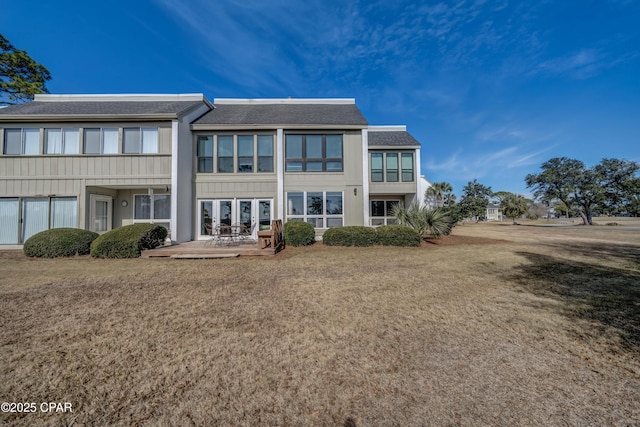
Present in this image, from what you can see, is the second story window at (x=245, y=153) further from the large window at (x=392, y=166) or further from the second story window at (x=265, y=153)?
the large window at (x=392, y=166)

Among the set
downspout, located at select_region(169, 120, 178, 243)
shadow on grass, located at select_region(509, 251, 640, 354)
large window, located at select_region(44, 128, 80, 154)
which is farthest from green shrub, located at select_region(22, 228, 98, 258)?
shadow on grass, located at select_region(509, 251, 640, 354)

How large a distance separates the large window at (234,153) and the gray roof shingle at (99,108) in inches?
79.4

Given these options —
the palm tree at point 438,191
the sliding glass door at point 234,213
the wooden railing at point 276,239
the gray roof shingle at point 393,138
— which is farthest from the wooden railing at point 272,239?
the palm tree at point 438,191

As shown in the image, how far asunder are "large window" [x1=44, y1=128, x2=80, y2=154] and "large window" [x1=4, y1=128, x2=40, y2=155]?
0.42 metres

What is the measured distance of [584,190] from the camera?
112ft

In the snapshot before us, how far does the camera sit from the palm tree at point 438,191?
95.1 ft

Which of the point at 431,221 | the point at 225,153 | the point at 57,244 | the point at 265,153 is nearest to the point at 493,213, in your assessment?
the point at 431,221

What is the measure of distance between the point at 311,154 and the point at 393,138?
7.90 metres

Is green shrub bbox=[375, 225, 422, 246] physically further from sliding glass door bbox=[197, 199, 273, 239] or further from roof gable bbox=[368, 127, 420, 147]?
roof gable bbox=[368, 127, 420, 147]

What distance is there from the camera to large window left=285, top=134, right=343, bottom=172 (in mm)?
13430

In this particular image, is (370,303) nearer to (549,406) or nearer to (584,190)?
(549,406)

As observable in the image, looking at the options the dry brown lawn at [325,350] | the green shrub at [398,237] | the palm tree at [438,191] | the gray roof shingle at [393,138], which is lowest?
the dry brown lawn at [325,350]

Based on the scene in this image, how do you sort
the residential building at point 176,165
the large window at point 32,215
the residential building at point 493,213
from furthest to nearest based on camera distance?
the residential building at point 493,213, the residential building at point 176,165, the large window at point 32,215

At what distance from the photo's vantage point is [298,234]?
11172 mm
